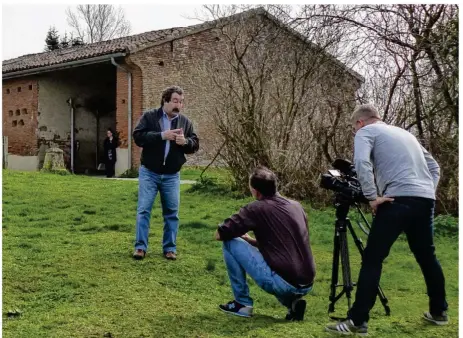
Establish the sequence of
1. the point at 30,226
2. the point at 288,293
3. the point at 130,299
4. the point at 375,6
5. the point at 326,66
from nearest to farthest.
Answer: the point at 288,293, the point at 130,299, the point at 30,226, the point at 375,6, the point at 326,66

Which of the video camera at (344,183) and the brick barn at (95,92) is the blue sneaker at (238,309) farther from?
the brick barn at (95,92)

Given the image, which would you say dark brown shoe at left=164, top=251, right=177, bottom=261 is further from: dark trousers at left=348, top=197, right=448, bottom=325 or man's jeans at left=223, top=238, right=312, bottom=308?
dark trousers at left=348, top=197, right=448, bottom=325

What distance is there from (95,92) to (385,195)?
1708cm

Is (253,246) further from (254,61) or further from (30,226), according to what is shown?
(254,61)

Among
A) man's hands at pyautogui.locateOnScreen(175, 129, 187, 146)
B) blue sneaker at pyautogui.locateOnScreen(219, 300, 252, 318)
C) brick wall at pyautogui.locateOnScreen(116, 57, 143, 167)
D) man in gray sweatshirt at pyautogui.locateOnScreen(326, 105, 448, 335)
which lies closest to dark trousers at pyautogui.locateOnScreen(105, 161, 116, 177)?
brick wall at pyautogui.locateOnScreen(116, 57, 143, 167)

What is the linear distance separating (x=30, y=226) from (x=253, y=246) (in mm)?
4094

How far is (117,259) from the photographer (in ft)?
19.1

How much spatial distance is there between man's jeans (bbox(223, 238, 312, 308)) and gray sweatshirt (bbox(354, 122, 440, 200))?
0.82m

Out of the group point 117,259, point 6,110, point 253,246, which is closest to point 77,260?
point 117,259

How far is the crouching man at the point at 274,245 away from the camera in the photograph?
13.9ft

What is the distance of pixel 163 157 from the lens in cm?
572

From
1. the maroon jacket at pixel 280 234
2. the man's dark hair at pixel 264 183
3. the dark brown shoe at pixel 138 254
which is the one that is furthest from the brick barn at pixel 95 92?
the maroon jacket at pixel 280 234

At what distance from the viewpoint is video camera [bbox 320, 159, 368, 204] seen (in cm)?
437

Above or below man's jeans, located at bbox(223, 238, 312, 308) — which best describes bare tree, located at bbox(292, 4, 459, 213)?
above
